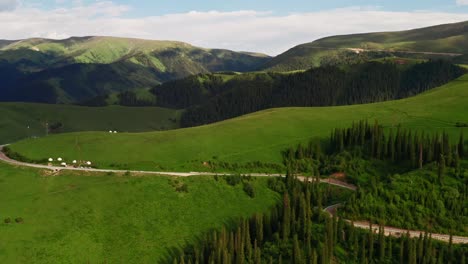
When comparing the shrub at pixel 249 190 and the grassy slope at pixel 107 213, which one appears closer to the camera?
the grassy slope at pixel 107 213

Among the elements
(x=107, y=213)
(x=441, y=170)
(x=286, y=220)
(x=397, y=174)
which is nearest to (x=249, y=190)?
(x=286, y=220)

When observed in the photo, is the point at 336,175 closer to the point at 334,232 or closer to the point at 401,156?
the point at 401,156

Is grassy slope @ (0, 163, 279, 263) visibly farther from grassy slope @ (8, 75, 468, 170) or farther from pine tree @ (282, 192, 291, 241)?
pine tree @ (282, 192, 291, 241)

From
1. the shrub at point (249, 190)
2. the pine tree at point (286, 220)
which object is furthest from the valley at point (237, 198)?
the shrub at point (249, 190)

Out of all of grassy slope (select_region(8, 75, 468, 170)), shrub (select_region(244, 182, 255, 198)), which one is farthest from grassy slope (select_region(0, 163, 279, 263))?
grassy slope (select_region(8, 75, 468, 170))

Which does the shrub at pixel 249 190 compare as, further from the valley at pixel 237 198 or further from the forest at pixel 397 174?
the forest at pixel 397 174

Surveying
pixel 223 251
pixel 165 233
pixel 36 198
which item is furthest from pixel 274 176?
pixel 36 198
